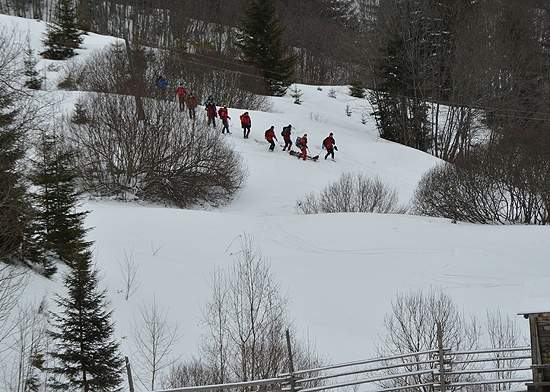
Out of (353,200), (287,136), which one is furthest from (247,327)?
(287,136)

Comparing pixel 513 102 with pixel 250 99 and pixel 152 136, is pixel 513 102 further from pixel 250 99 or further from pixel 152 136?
pixel 152 136

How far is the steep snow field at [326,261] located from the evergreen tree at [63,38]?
21.2 m

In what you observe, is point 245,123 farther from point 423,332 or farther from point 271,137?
point 423,332

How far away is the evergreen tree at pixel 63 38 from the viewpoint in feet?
136

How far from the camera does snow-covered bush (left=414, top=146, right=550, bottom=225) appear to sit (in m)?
22.2

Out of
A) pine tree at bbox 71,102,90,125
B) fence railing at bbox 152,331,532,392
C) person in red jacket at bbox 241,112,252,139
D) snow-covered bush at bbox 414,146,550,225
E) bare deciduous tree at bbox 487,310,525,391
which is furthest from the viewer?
person in red jacket at bbox 241,112,252,139

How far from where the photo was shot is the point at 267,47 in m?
47.3

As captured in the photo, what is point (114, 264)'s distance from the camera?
17797 mm

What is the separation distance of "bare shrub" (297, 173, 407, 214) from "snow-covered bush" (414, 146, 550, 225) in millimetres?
2031

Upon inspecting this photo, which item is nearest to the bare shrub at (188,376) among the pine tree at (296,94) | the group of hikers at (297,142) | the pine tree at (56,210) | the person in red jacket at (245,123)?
the pine tree at (56,210)

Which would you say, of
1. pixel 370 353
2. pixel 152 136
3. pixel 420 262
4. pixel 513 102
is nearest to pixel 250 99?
pixel 152 136

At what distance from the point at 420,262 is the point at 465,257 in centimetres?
133

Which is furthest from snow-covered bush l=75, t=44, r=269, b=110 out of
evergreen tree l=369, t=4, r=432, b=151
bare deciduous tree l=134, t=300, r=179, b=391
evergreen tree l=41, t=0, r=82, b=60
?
bare deciduous tree l=134, t=300, r=179, b=391

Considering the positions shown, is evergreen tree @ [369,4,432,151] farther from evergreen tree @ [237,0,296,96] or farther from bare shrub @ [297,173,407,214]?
bare shrub @ [297,173,407,214]
